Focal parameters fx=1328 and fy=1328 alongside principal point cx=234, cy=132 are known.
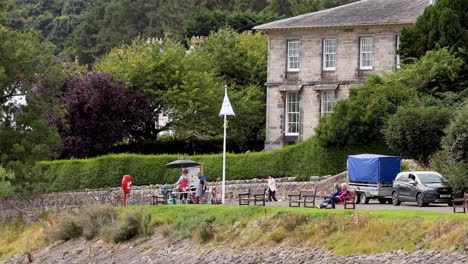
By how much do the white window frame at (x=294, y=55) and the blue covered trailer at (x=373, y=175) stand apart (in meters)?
17.8

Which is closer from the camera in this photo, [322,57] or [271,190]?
[271,190]

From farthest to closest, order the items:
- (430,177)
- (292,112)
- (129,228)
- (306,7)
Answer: (306,7) → (292,112) → (430,177) → (129,228)

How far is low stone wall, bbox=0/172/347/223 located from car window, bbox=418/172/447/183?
10.7m

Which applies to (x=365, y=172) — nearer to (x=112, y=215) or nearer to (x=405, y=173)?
(x=405, y=173)

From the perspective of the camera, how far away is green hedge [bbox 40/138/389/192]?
67.4 m

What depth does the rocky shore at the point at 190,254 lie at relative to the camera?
120ft

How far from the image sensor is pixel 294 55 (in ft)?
255

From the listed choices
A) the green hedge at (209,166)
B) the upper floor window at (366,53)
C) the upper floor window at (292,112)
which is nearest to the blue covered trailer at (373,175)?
the green hedge at (209,166)

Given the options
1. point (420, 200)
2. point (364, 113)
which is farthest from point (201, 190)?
point (364, 113)

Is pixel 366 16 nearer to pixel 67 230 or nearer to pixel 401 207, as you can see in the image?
pixel 401 207

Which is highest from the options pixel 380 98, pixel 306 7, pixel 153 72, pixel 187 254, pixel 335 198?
pixel 306 7

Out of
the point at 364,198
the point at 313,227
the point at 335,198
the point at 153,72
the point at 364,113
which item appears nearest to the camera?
the point at 313,227

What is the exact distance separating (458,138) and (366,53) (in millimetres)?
20226

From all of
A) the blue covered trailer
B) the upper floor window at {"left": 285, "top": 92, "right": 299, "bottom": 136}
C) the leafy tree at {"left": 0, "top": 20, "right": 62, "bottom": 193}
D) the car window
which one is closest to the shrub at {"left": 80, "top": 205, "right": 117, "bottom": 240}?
the leafy tree at {"left": 0, "top": 20, "right": 62, "bottom": 193}
